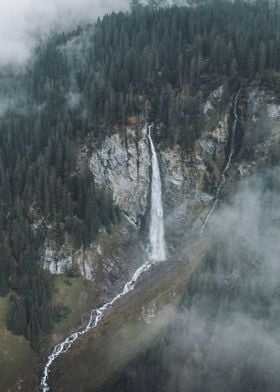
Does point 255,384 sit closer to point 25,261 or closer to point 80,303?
point 80,303

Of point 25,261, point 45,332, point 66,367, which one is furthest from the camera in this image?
point 25,261

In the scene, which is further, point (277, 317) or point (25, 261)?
point (25, 261)

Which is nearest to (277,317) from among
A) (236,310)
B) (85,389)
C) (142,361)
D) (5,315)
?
(236,310)

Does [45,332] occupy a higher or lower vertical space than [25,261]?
lower

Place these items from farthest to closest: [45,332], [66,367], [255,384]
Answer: [45,332] < [66,367] < [255,384]

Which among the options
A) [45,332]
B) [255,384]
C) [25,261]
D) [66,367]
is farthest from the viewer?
[25,261]

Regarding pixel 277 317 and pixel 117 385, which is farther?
pixel 277 317

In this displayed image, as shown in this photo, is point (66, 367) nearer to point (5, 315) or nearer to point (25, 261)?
point (5, 315)

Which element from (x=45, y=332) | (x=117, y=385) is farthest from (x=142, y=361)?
(x=45, y=332)

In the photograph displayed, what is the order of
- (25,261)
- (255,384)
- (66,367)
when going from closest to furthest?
(255,384)
(66,367)
(25,261)
